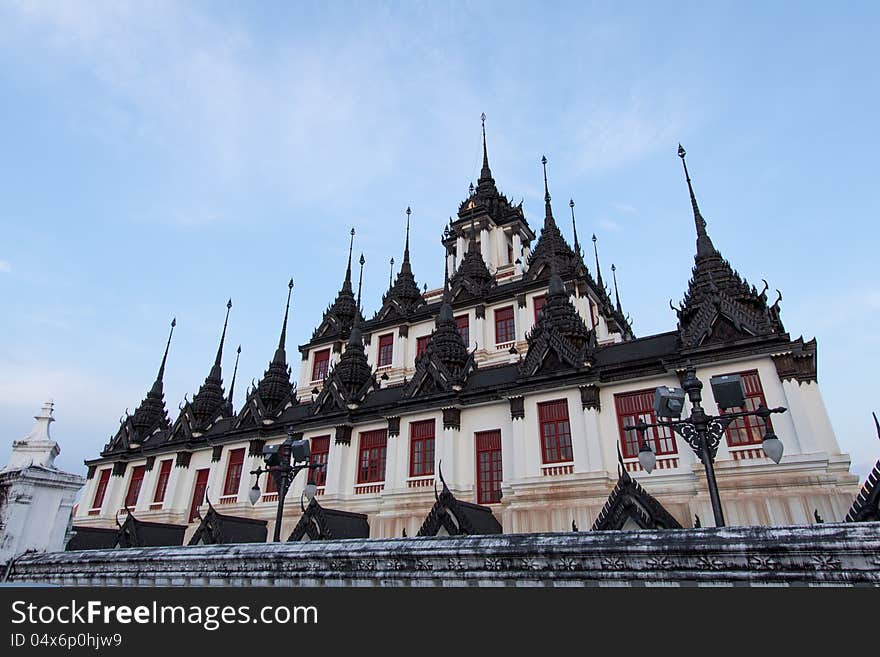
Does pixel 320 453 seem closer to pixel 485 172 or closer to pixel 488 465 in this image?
pixel 488 465

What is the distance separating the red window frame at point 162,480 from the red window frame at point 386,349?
1330 cm

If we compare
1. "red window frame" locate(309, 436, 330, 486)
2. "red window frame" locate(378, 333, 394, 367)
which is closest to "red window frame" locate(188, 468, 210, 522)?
"red window frame" locate(309, 436, 330, 486)

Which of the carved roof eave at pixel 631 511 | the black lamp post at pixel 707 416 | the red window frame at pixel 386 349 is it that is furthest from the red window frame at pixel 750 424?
the red window frame at pixel 386 349

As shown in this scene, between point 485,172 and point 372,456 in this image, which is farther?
point 485,172

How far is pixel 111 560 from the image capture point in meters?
7.39

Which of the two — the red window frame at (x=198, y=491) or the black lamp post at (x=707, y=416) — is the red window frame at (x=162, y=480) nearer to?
the red window frame at (x=198, y=491)

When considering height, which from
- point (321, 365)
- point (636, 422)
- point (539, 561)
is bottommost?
point (539, 561)

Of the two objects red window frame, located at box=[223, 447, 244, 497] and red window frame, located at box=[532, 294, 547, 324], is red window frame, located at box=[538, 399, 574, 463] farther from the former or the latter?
red window frame, located at box=[223, 447, 244, 497]

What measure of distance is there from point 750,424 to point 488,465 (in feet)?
29.4

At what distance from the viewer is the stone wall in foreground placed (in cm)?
422

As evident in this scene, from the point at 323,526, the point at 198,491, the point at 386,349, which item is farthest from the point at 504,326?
the point at 198,491

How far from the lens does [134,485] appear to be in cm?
3069
